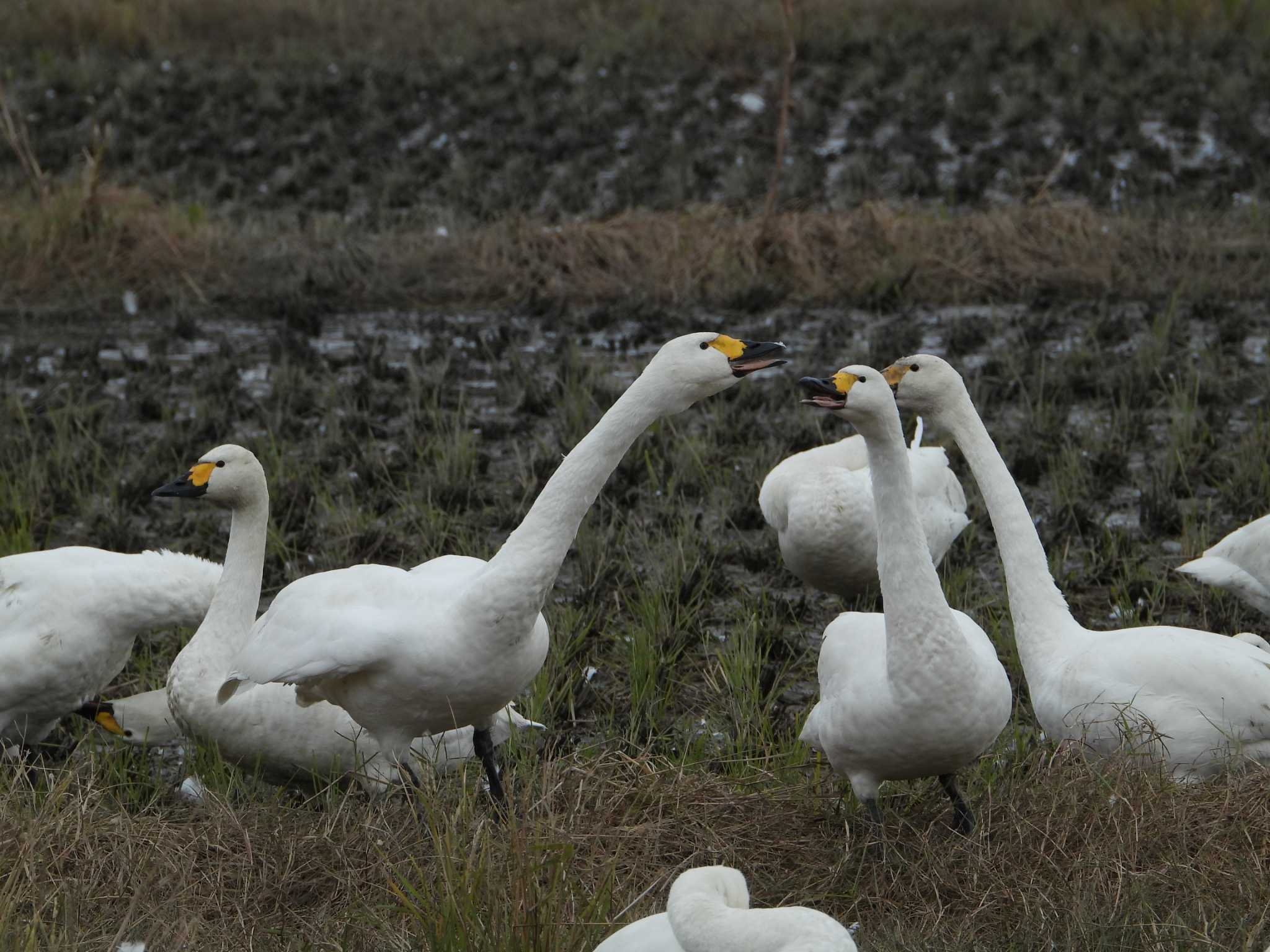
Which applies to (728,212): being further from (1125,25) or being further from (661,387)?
(1125,25)

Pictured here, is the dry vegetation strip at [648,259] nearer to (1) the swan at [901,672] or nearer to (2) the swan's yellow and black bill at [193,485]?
(2) the swan's yellow and black bill at [193,485]

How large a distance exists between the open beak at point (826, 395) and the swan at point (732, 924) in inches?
54.8

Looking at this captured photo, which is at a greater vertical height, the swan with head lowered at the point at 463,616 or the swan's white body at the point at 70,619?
the swan with head lowered at the point at 463,616

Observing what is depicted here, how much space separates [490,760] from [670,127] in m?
12.7

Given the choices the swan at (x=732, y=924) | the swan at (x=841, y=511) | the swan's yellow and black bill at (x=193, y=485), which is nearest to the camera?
the swan at (x=732, y=924)

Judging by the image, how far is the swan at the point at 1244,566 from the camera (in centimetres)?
498

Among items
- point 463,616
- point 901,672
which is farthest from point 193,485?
point 901,672

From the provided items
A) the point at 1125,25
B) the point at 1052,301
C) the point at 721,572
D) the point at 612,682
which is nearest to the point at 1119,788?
the point at 612,682

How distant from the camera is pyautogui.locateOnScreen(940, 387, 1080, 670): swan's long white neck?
4535mm

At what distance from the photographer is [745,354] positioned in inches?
142

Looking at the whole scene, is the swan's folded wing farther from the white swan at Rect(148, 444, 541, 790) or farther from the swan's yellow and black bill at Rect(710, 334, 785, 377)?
the swan's yellow and black bill at Rect(710, 334, 785, 377)

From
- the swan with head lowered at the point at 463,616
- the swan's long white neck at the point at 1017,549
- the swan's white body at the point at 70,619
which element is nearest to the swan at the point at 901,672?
the swan with head lowered at the point at 463,616

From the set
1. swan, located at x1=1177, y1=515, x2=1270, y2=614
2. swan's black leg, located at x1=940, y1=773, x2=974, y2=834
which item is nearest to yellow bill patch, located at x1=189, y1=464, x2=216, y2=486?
swan's black leg, located at x1=940, y1=773, x2=974, y2=834

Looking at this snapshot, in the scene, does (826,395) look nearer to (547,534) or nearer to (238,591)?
(547,534)
